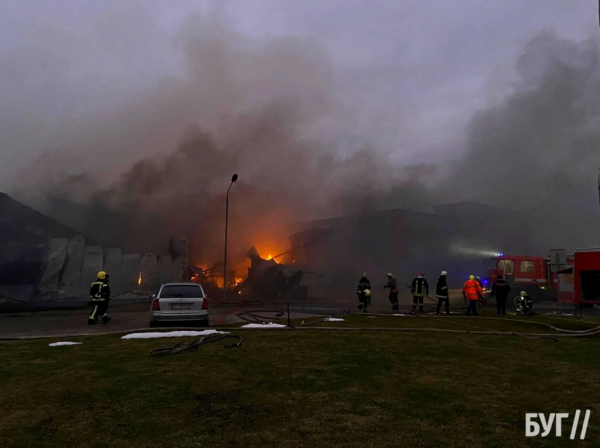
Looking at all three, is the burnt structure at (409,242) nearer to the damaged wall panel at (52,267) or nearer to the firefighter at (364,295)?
the damaged wall panel at (52,267)

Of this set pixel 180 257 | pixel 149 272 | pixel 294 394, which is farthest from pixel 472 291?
pixel 149 272

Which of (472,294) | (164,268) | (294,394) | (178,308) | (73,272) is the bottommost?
(294,394)

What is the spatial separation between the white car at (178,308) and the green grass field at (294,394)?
2.60m

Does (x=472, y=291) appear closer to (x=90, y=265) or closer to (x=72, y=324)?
(x=72, y=324)

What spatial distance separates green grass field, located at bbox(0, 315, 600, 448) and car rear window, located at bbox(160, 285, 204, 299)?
9.46 ft

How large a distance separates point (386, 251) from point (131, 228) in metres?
23.5

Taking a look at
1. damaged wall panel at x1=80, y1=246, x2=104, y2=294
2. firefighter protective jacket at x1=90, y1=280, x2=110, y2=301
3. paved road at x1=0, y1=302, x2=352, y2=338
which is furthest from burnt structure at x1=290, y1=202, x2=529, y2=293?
firefighter protective jacket at x1=90, y1=280, x2=110, y2=301

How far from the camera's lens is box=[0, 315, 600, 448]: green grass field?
3553 millimetres

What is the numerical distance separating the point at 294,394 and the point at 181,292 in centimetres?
693

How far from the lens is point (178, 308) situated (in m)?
10.6

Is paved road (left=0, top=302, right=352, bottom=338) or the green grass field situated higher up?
the green grass field

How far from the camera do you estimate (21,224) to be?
29.2 metres

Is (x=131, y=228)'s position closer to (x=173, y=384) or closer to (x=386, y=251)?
(x=386, y=251)

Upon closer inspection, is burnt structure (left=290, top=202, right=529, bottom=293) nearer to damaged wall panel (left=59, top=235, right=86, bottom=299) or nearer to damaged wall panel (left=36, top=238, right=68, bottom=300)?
damaged wall panel (left=59, top=235, right=86, bottom=299)
